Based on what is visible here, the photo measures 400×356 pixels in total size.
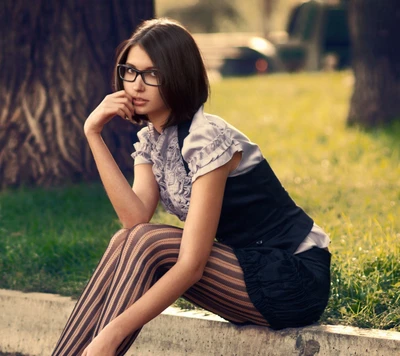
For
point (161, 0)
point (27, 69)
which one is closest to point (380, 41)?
point (27, 69)

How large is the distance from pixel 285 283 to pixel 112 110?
89cm

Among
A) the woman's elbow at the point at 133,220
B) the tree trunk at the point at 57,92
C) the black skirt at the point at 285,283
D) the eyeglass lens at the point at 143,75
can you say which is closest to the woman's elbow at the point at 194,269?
the black skirt at the point at 285,283

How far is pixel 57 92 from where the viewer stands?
20.0ft

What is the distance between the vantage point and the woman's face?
123 inches

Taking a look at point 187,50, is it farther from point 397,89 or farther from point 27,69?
point 397,89

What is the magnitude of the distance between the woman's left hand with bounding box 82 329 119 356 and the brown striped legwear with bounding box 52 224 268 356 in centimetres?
9

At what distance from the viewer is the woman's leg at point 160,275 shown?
2949mm

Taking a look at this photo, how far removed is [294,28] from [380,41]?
9.75m

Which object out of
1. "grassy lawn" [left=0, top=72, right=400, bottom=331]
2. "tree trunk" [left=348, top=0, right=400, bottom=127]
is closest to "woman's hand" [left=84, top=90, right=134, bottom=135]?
"grassy lawn" [left=0, top=72, right=400, bottom=331]

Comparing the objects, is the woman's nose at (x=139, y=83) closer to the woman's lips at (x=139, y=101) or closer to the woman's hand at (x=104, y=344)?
the woman's lips at (x=139, y=101)

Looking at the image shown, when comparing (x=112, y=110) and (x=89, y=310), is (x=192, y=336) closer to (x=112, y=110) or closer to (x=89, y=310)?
(x=89, y=310)

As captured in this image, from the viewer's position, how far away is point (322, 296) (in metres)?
3.23

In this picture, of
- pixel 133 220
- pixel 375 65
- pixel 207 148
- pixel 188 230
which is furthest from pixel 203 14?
pixel 188 230

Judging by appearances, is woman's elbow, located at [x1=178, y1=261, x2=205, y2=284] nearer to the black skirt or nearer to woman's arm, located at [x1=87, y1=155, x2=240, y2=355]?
woman's arm, located at [x1=87, y1=155, x2=240, y2=355]
